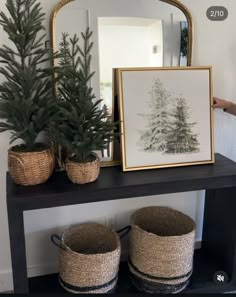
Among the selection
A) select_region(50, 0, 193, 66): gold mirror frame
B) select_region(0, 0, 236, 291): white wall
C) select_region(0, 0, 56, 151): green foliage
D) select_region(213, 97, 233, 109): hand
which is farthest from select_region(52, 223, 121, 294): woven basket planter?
select_region(50, 0, 193, 66): gold mirror frame

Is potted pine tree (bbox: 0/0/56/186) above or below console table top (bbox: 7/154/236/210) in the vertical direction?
above

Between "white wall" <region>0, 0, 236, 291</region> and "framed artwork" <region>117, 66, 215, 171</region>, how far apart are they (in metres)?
0.17

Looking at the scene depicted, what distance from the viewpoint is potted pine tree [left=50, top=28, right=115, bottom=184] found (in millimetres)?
1479

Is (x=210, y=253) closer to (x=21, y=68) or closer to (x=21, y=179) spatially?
(x=21, y=179)

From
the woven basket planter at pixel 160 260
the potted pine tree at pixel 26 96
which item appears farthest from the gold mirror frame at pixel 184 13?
the woven basket planter at pixel 160 260

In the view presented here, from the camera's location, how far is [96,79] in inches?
69.6

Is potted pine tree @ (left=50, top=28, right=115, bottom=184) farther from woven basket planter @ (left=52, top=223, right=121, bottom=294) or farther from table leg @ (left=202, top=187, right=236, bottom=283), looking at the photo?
table leg @ (left=202, top=187, right=236, bottom=283)

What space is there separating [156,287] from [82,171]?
81 centimetres

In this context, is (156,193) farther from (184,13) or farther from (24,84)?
(184,13)

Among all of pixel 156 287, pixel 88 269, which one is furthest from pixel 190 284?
pixel 88 269

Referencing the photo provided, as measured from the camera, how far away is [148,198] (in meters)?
2.10

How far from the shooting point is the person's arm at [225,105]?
6.24ft

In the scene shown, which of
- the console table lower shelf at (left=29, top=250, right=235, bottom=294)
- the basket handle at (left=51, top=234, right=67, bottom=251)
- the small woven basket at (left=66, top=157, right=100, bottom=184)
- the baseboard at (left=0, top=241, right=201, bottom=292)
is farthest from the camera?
the baseboard at (left=0, top=241, right=201, bottom=292)

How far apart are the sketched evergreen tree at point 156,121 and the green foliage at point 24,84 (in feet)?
1.71
